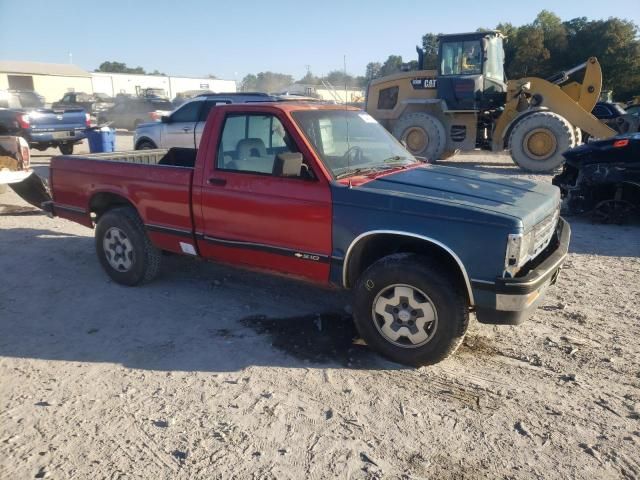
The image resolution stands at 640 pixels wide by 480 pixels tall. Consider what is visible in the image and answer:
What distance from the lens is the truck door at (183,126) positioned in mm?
11367

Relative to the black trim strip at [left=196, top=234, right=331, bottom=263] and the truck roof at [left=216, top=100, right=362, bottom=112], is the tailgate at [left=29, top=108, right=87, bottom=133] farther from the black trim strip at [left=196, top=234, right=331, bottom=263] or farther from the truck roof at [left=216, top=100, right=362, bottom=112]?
the black trim strip at [left=196, top=234, right=331, bottom=263]

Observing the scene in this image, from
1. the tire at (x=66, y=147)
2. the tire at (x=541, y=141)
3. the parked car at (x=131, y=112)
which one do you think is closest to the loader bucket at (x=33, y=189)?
the tire at (x=66, y=147)

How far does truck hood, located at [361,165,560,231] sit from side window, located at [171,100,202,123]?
8039 mm

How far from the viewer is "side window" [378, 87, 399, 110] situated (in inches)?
584

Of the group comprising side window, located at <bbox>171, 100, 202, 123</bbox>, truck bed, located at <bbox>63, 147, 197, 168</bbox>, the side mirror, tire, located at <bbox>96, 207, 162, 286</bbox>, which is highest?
side window, located at <bbox>171, 100, 202, 123</bbox>

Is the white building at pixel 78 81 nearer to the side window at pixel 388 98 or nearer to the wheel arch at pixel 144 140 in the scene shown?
the side window at pixel 388 98

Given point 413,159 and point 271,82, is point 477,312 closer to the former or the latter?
point 413,159

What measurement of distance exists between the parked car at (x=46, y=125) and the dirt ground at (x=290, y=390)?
1043 centimetres

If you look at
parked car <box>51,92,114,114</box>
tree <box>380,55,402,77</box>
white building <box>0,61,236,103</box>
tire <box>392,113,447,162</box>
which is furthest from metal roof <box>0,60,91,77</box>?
tire <box>392,113,447,162</box>

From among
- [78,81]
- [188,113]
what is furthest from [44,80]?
[188,113]

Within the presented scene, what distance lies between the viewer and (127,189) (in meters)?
5.17

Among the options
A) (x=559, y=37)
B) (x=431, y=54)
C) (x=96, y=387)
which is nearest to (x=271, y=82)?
(x=431, y=54)

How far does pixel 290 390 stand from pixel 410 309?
40.7 inches

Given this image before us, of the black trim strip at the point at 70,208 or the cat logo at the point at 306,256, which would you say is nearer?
the cat logo at the point at 306,256
